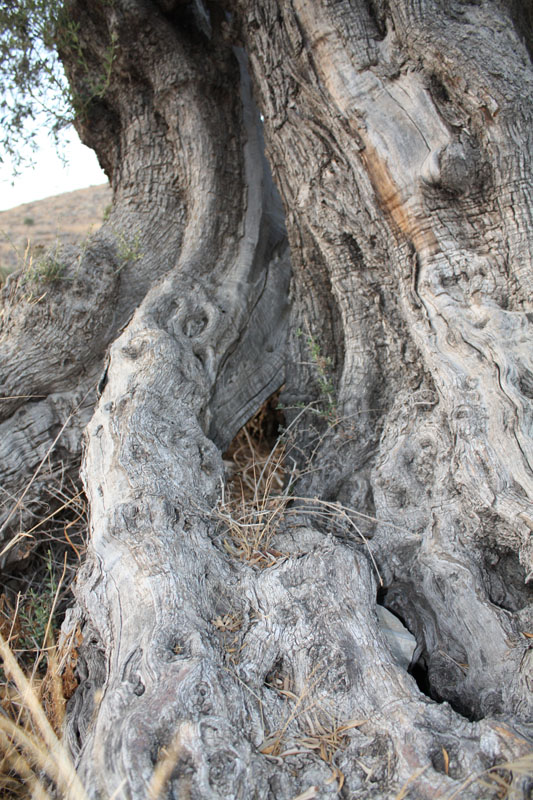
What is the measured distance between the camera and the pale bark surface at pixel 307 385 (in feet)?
5.72

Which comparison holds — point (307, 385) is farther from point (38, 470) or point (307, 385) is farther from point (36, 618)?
point (36, 618)

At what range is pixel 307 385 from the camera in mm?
3707

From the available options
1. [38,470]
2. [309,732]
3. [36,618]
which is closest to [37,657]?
[36,618]

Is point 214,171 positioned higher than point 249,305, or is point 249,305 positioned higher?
point 214,171

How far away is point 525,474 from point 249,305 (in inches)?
84.9

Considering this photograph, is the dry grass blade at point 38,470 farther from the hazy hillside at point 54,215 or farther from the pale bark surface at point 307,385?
the hazy hillside at point 54,215

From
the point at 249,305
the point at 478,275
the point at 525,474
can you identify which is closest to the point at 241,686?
the point at 525,474

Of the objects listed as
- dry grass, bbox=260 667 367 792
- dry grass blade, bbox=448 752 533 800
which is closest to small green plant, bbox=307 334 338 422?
dry grass, bbox=260 667 367 792

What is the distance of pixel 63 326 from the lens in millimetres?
3436

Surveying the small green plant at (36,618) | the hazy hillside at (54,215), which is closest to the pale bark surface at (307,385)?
the small green plant at (36,618)

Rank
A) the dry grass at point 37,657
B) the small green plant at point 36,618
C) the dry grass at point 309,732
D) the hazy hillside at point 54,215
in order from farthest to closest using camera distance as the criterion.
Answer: the hazy hillside at point 54,215
the small green plant at point 36,618
the dry grass at point 37,657
the dry grass at point 309,732

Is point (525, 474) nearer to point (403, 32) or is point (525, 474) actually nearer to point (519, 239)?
point (519, 239)

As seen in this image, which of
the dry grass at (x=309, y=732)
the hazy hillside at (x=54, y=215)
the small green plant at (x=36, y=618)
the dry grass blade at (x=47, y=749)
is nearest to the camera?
the dry grass blade at (x=47, y=749)

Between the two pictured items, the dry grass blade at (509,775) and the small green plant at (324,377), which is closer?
the dry grass blade at (509,775)
